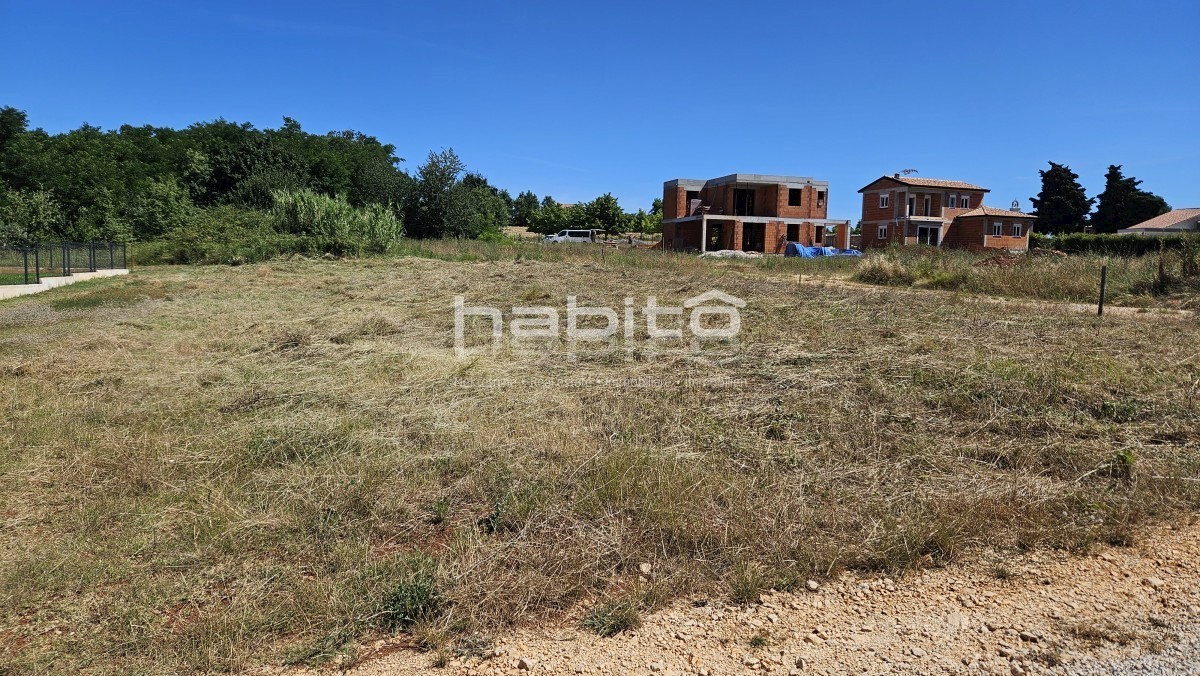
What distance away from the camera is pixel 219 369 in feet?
21.5

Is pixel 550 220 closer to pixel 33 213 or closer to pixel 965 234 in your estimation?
pixel 965 234

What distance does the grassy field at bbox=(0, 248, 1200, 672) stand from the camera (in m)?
2.60

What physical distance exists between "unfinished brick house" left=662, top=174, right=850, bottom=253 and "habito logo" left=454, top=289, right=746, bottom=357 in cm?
2685

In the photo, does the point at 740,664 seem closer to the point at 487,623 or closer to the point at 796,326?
the point at 487,623

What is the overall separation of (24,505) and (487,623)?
113 inches

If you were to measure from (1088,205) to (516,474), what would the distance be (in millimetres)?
66395

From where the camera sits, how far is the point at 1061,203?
5384cm

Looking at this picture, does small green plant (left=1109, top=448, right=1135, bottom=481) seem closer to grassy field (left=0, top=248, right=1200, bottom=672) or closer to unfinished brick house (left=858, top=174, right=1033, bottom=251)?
grassy field (left=0, top=248, right=1200, bottom=672)

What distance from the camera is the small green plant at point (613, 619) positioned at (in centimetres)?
247

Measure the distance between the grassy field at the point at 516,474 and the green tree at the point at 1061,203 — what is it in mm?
58582

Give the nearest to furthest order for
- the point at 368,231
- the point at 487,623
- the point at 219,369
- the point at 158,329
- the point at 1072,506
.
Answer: the point at 487,623 < the point at 1072,506 < the point at 219,369 < the point at 158,329 < the point at 368,231

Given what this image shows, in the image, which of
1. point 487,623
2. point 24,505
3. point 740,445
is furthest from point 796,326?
Answer: point 24,505

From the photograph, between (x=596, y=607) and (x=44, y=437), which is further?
(x=44, y=437)

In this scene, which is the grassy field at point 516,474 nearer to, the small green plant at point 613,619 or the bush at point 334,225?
the small green plant at point 613,619
